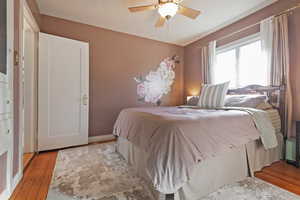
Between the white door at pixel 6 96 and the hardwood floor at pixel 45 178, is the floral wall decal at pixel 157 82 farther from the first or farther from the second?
the white door at pixel 6 96

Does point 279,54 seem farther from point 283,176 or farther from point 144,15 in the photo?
point 144,15

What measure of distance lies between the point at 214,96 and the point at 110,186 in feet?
6.89

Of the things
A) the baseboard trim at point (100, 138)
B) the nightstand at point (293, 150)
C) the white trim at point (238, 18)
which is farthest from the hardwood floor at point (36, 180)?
the white trim at point (238, 18)

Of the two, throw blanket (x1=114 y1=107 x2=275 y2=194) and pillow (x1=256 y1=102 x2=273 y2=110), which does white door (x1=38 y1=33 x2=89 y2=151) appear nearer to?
throw blanket (x1=114 y1=107 x2=275 y2=194)

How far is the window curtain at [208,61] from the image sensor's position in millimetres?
3621

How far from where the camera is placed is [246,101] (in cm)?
243

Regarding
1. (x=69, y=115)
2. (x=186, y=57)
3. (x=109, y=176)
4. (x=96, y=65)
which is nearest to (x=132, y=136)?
(x=109, y=176)

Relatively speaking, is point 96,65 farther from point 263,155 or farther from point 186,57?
point 263,155

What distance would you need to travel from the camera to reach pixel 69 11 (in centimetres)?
286

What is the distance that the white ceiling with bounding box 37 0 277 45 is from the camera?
2.62 metres

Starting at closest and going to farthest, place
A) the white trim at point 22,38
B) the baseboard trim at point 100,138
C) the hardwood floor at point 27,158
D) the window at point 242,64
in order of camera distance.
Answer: the white trim at point 22,38
the hardwood floor at point 27,158
the window at point 242,64
the baseboard trim at point 100,138

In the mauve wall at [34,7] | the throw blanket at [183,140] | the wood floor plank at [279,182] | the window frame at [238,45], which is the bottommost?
the wood floor plank at [279,182]

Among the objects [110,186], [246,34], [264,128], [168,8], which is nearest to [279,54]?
[246,34]

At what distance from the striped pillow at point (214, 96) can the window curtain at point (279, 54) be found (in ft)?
2.65
